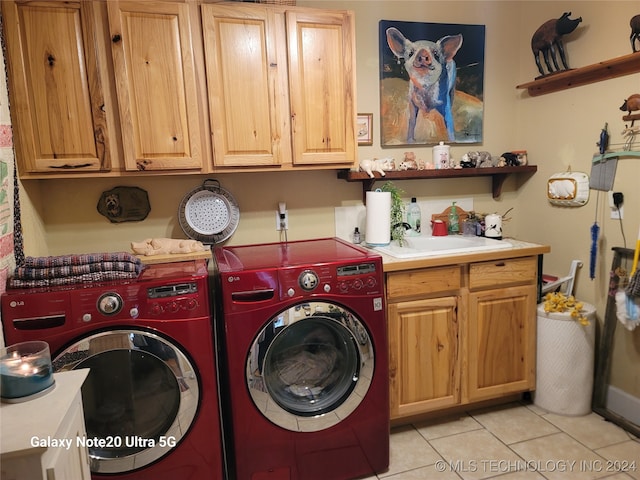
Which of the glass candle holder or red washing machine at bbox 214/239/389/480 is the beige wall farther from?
the glass candle holder

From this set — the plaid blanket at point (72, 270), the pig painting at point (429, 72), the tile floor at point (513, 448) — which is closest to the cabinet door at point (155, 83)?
the plaid blanket at point (72, 270)

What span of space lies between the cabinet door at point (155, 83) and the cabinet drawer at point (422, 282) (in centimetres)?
116

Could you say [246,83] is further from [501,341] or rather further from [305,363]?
[501,341]

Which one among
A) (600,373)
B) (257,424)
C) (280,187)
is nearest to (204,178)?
(280,187)

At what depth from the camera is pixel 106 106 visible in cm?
183

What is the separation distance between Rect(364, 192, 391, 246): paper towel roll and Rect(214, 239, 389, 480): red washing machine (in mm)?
422

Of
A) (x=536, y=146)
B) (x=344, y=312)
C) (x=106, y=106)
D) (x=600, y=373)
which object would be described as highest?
(x=106, y=106)

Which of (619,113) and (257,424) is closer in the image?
(257,424)

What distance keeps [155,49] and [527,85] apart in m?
2.18

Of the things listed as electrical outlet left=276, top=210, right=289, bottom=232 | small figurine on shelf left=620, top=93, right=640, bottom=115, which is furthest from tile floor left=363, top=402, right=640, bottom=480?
small figurine on shelf left=620, top=93, right=640, bottom=115

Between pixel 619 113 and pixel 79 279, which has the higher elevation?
pixel 619 113

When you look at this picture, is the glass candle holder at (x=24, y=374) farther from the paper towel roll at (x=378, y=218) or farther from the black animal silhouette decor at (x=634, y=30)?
the black animal silhouette decor at (x=634, y=30)

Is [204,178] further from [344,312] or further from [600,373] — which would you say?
[600,373]

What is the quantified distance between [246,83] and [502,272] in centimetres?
165
